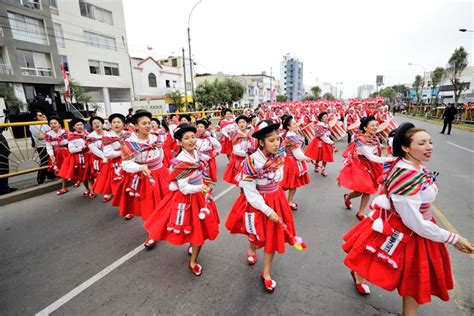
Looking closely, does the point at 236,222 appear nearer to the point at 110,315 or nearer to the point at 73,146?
the point at 110,315

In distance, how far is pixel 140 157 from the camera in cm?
362

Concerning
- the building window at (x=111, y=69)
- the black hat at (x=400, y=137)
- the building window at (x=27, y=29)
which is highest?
the building window at (x=27, y=29)

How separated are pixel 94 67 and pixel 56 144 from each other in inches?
987

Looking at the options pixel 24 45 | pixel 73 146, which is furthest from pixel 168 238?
pixel 24 45

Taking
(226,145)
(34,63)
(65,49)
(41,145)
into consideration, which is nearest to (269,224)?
(226,145)

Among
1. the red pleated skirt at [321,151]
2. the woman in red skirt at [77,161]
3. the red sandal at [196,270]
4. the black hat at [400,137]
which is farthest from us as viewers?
the red pleated skirt at [321,151]

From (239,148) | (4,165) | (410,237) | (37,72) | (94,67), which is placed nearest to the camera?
(410,237)

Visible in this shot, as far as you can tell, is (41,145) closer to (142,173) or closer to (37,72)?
(142,173)

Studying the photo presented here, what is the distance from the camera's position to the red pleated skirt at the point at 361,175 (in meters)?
3.96

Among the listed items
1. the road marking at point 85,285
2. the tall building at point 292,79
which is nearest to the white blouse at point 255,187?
the road marking at point 85,285

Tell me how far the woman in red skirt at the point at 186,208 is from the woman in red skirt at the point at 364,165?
8.31ft

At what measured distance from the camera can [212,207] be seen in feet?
9.88

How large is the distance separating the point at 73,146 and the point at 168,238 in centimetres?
423

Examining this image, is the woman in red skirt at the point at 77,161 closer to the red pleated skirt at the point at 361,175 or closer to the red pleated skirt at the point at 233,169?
the red pleated skirt at the point at 233,169
